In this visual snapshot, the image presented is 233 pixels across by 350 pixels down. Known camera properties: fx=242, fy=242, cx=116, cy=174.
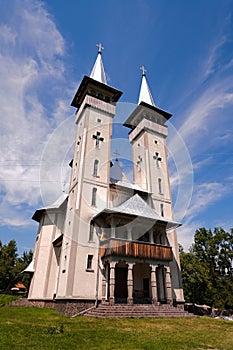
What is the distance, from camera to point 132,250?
17.8 metres

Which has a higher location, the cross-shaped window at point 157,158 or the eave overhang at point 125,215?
the cross-shaped window at point 157,158

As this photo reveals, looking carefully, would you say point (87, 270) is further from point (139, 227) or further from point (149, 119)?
point (149, 119)

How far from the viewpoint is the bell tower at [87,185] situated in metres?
17.9

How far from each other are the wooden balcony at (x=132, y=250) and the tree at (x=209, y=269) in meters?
14.2

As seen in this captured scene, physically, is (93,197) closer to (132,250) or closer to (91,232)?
(91,232)

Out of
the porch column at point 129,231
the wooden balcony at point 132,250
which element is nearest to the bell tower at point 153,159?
the wooden balcony at point 132,250

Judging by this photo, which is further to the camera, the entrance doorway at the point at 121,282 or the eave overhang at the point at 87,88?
the eave overhang at the point at 87,88

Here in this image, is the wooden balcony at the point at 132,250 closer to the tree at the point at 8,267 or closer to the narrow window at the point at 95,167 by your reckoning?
the narrow window at the point at 95,167

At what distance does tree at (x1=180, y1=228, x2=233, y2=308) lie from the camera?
3047 cm

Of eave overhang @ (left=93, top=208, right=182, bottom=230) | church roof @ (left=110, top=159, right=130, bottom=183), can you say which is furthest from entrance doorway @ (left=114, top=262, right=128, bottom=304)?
church roof @ (left=110, top=159, right=130, bottom=183)

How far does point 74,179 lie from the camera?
2334cm

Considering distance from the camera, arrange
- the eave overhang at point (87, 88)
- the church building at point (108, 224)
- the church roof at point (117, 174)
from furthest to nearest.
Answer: the eave overhang at point (87, 88)
the church roof at point (117, 174)
the church building at point (108, 224)

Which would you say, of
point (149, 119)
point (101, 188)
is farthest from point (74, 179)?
point (149, 119)

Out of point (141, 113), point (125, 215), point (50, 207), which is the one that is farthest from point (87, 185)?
point (141, 113)
